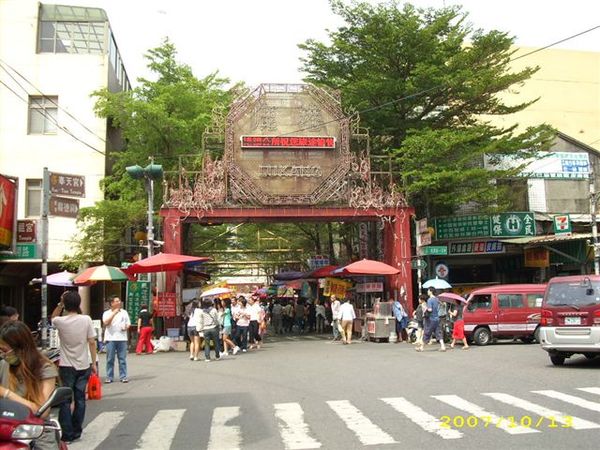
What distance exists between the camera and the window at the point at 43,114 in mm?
28359

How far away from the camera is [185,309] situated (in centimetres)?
2342

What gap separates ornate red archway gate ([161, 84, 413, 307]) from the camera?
23469 mm

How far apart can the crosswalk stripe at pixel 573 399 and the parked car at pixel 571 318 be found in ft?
10.9

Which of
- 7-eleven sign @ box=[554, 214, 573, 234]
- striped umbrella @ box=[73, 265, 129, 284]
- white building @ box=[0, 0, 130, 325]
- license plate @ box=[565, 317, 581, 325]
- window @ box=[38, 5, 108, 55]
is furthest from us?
window @ box=[38, 5, 108, 55]

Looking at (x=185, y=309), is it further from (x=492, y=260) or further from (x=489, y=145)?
(x=492, y=260)

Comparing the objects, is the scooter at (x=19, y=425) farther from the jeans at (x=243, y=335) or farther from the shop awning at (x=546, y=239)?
the shop awning at (x=546, y=239)

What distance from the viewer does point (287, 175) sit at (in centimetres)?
2389

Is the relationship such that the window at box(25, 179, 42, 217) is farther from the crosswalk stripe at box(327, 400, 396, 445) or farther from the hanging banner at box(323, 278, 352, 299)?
the crosswalk stripe at box(327, 400, 396, 445)

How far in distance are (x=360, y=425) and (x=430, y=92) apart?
64.2ft

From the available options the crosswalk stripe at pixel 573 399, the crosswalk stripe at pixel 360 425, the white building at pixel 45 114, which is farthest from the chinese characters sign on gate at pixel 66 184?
the white building at pixel 45 114

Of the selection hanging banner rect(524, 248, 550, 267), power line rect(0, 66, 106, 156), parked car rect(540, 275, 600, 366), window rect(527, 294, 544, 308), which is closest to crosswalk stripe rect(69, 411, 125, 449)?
parked car rect(540, 275, 600, 366)

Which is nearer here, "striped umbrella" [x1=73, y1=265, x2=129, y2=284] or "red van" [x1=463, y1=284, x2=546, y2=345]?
"striped umbrella" [x1=73, y1=265, x2=129, y2=284]

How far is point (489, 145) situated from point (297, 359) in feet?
40.7

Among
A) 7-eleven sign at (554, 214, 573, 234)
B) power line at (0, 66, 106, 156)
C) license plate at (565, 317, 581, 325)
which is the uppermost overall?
power line at (0, 66, 106, 156)
